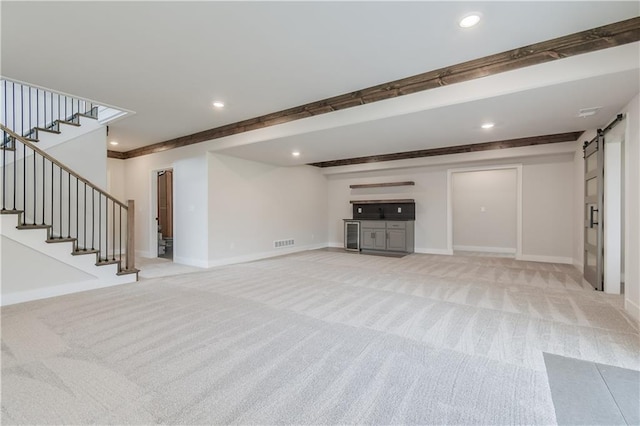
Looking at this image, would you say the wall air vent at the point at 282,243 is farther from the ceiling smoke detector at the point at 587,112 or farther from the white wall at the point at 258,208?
the ceiling smoke detector at the point at 587,112

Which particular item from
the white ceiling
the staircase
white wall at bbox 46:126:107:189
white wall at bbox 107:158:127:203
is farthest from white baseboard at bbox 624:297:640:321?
white wall at bbox 107:158:127:203

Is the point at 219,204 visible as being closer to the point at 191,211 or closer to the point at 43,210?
the point at 191,211

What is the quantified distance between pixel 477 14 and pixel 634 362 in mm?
2917

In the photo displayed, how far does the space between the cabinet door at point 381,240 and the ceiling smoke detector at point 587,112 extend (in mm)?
4785

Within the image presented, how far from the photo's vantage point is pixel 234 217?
6.19 meters

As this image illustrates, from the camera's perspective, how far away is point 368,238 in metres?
8.02

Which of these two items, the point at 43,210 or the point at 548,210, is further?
the point at 548,210

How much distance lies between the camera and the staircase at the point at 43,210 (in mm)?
3547

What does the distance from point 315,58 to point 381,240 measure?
5770 millimetres

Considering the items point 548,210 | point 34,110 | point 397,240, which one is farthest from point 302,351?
point 548,210

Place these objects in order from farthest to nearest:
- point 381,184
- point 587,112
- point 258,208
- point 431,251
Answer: point 381,184 → point 431,251 → point 258,208 → point 587,112

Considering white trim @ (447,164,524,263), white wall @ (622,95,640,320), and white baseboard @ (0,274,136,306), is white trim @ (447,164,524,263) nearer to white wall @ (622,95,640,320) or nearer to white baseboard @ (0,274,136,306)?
white wall @ (622,95,640,320)

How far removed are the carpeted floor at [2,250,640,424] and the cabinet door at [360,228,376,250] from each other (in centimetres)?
374

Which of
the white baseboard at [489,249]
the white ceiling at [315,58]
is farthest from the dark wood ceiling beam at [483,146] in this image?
the white baseboard at [489,249]
